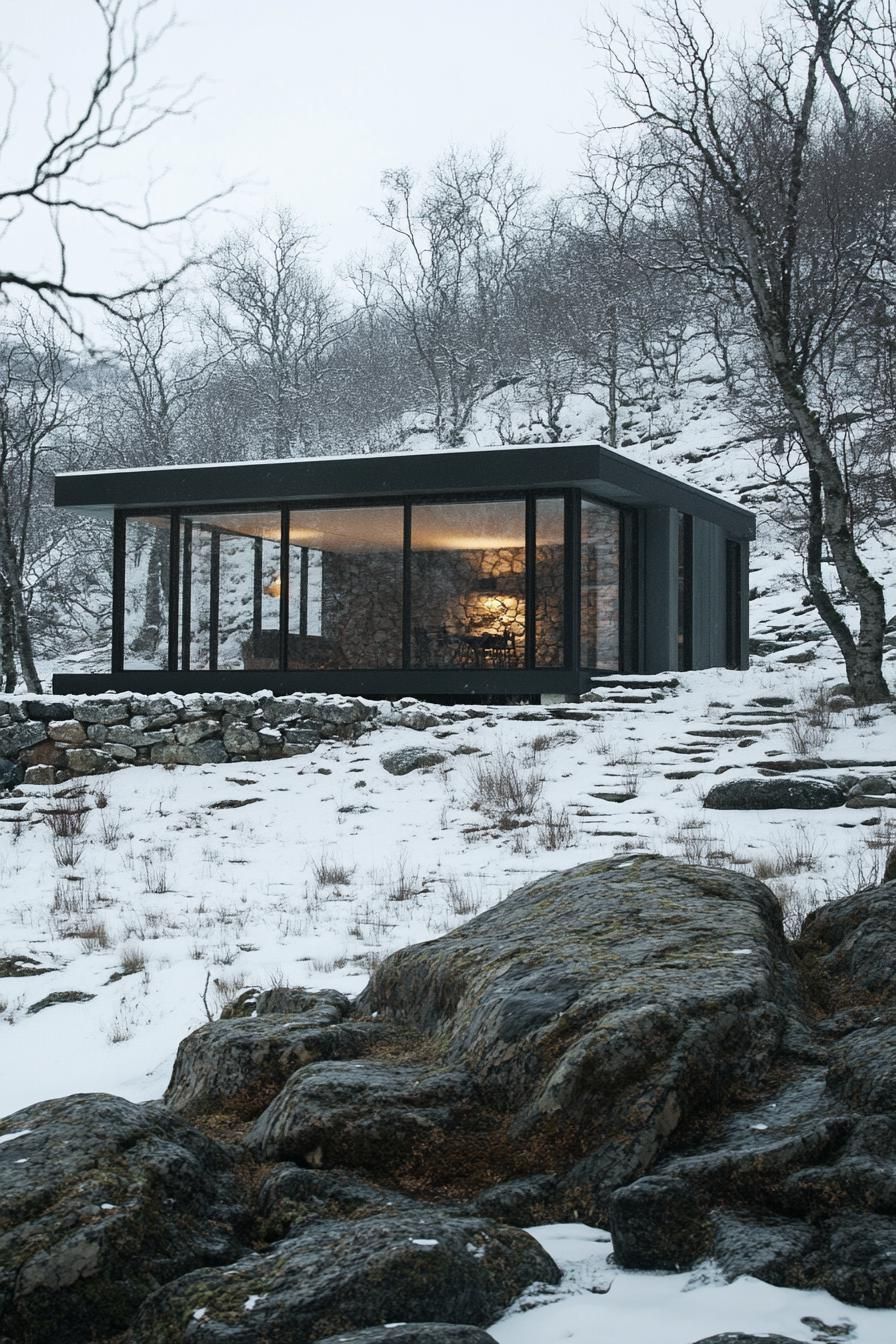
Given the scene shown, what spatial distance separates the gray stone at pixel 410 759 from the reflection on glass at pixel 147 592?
5.74 m

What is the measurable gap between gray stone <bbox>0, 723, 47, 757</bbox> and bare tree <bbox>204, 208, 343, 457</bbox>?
29669 millimetres

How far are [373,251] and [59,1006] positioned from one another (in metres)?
45.9

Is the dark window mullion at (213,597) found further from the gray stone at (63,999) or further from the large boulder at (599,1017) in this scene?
the large boulder at (599,1017)

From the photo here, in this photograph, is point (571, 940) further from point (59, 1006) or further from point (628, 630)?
point (628, 630)

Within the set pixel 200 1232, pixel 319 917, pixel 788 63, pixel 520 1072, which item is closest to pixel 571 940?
pixel 520 1072

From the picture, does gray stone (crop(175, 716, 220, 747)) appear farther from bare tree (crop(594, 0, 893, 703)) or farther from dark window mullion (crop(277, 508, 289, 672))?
bare tree (crop(594, 0, 893, 703))

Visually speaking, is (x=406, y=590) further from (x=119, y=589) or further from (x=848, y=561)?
(x=848, y=561)

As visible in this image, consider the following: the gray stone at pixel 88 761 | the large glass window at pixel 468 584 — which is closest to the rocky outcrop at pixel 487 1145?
the gray stone at pixel 88 761

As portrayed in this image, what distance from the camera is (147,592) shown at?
17.8m

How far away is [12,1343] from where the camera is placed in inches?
89.3

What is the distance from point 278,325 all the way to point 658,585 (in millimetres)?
29618

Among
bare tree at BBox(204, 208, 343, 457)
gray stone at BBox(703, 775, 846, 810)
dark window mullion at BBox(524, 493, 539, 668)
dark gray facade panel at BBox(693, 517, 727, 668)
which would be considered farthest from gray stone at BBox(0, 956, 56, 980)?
bare tree at BBox(204, 208, 343, 457)

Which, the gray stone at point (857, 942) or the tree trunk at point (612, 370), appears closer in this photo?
the gray stone at point (857, 942)

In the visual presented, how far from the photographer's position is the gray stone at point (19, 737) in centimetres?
1416
